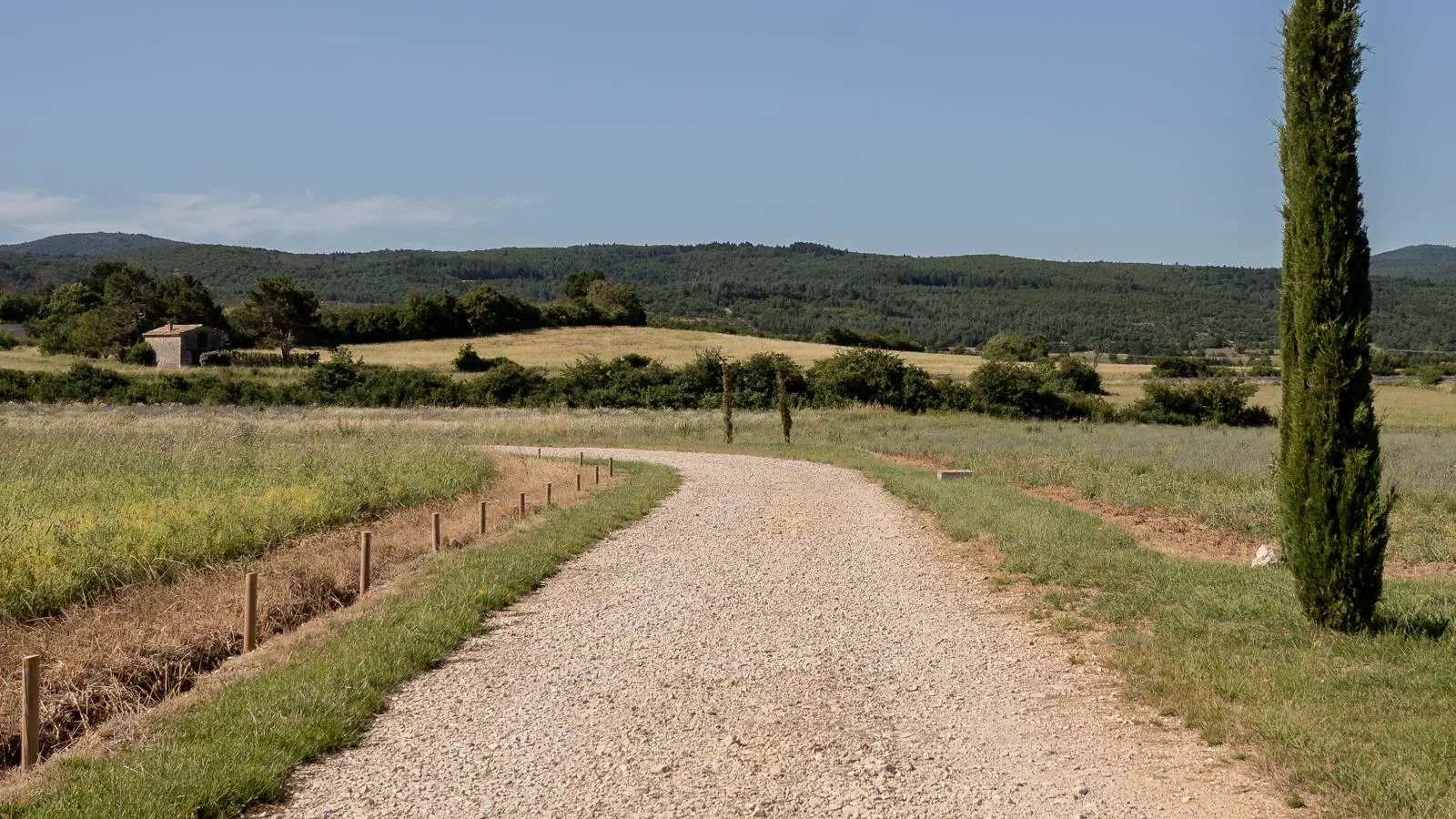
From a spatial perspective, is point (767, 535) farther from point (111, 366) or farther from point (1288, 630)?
point (111, 366)

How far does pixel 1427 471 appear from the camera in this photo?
25078 millimetres

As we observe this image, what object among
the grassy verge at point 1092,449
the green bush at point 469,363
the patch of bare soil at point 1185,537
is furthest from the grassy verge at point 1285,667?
the green bush at point 469,363

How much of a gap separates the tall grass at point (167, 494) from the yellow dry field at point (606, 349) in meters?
47.3

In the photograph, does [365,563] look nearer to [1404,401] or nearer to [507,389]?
[507,389]

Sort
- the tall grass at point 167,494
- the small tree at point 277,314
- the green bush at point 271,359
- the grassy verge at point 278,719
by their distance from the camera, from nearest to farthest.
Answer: the grassy verge at point 278,719 < the tall grass at point 167,494 < the green bush at point 271,359 < the small tree at point 277,314

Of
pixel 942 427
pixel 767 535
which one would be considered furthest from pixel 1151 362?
pixel 767 535

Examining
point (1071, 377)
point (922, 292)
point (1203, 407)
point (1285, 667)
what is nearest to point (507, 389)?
point (1071, 377)

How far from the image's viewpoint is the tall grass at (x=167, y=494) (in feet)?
36.0

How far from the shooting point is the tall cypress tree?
8.42 meters

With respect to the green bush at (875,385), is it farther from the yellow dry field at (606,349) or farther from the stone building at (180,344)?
the stone building at (180,344)

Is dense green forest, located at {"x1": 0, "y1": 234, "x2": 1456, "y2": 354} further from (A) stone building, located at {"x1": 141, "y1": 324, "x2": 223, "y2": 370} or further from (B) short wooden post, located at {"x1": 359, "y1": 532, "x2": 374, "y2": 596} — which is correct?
(B) short wooden post, located at {"x1": 359, "y1": 532, "x2": 374, "y2": 596}

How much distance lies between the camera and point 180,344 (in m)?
72.4

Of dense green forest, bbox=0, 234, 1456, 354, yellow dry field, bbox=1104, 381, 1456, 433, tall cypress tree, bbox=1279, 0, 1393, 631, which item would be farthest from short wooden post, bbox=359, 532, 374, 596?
dense green forest, bbox=0, 234, 1456, 354

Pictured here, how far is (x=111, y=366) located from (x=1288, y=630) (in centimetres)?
7462
